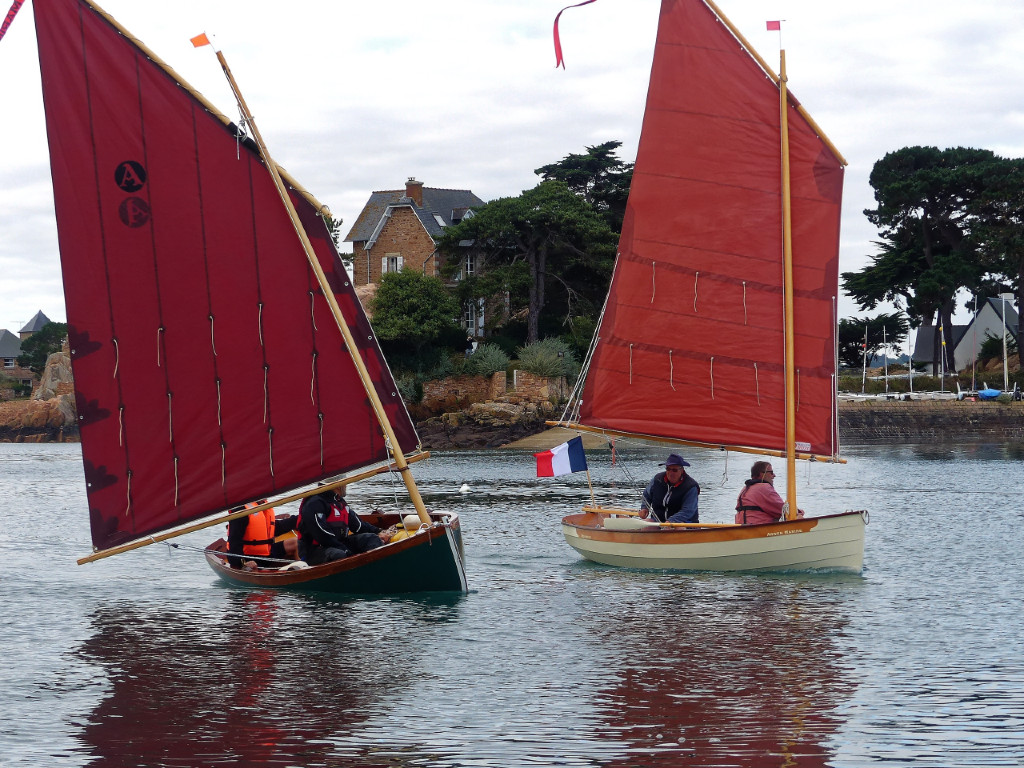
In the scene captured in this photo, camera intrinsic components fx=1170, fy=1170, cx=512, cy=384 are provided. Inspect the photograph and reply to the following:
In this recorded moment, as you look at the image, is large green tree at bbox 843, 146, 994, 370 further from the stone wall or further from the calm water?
the calm water

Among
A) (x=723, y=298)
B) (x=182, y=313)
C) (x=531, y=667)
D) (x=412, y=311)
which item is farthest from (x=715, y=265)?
(x=412, y=311)

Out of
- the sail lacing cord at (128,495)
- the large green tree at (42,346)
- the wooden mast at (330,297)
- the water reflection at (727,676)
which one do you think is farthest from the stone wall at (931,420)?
the large green tree at (42,346)

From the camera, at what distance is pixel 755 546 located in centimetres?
2014

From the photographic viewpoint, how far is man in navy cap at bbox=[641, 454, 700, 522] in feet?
69.4

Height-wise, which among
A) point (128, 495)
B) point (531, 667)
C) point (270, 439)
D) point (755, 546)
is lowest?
point (531, 667)

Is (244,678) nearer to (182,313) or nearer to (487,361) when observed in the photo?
→ (182,313)

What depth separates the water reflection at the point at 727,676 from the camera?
10445 mm

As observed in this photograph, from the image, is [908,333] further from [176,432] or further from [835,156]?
[176,432]

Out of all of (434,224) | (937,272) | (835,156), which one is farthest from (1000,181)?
(835,156)

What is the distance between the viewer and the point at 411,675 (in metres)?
14.0

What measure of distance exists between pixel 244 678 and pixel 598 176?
66.0 metres

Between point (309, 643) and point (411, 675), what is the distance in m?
2.62

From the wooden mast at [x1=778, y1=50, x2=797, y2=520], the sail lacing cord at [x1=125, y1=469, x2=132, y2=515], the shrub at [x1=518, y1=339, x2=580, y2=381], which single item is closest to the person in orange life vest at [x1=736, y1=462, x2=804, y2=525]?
the wooden mast at [x1=778, y1=50, x2=797, y2=520]

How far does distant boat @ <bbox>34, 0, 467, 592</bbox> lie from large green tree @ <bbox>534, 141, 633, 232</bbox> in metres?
59.0
